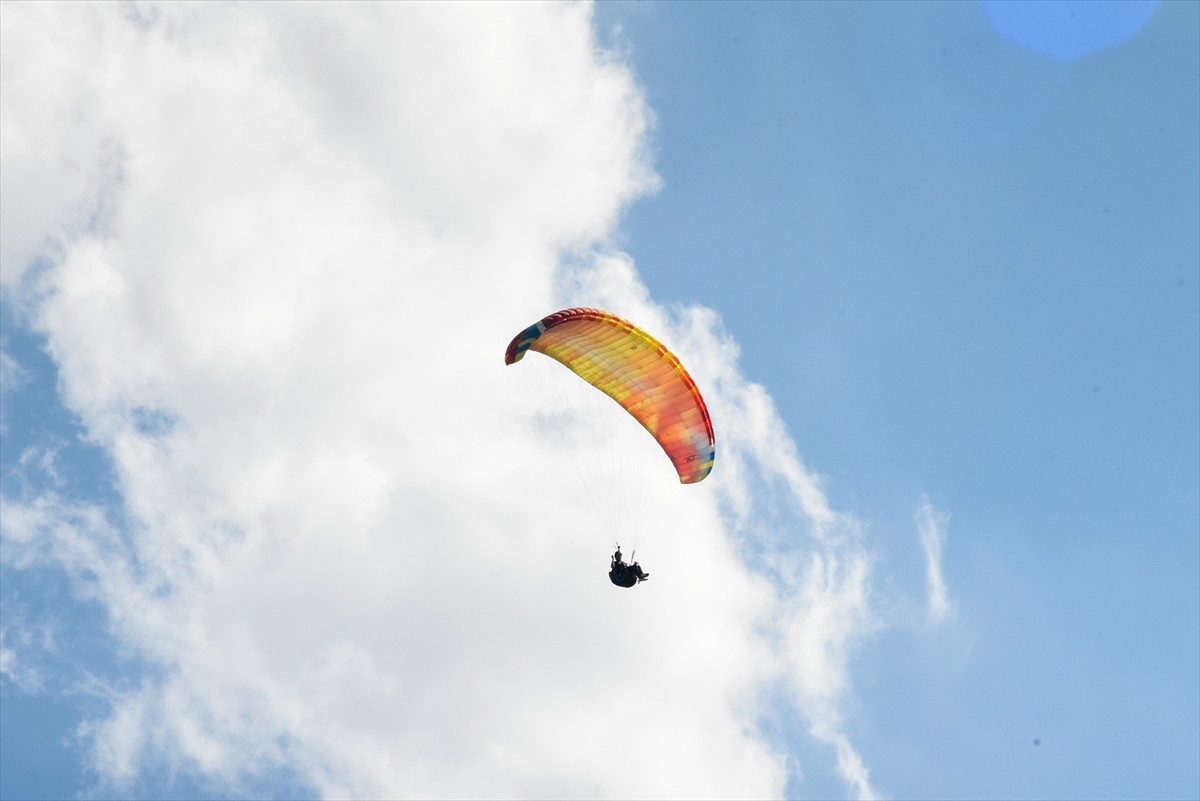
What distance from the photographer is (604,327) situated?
39.2m

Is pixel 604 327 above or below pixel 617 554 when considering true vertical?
above

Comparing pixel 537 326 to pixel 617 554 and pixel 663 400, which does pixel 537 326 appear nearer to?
pixel 663 400

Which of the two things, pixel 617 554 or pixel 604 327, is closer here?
pixel 604 327

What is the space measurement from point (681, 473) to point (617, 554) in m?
3.86

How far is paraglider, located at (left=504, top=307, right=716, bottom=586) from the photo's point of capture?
38656mm

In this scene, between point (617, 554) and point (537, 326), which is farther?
point (617, 554)

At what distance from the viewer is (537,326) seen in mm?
38031

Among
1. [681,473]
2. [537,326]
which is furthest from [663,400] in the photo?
[537,326]

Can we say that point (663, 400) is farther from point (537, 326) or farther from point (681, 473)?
point (537, 326)

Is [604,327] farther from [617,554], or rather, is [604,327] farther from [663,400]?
[617,554]

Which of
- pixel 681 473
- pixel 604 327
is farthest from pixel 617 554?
pixel 604 327

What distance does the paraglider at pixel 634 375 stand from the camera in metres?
38.7

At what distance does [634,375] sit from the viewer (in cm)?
4191

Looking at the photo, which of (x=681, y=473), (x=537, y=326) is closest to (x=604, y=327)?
(x=537, y=326)
